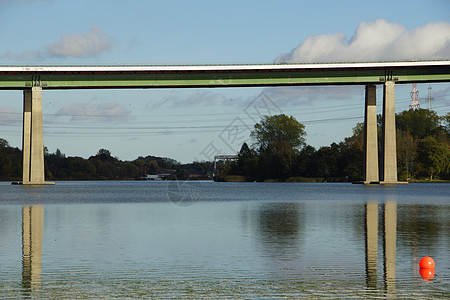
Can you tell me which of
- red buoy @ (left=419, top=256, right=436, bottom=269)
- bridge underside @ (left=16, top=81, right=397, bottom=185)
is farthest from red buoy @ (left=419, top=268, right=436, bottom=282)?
bridge underside @ (left=16, top=81, right=397, bottom=185)

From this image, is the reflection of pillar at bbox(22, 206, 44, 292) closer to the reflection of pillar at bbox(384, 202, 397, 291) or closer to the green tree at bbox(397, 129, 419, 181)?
the reflection of pillar at bbox(384, 202, 397, 291)

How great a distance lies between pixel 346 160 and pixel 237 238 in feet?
402

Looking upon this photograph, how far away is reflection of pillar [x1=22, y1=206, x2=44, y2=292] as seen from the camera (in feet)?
44.5

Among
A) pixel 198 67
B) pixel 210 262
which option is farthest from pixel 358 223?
pixel 198 67

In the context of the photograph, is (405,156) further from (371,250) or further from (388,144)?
(371,250)

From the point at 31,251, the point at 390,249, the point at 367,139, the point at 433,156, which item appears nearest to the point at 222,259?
the point at 390,249

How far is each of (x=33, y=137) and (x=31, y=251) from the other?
7119 centimetres

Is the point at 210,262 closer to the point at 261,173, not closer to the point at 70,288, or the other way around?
the point at 70,288

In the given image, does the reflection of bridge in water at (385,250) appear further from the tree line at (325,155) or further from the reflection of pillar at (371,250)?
the tree line at (325,155)

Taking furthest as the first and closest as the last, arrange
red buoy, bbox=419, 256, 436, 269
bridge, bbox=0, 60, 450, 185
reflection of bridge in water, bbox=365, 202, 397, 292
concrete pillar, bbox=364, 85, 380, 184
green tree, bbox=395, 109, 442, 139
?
green tree, bbox=395, 109, 442, 139, concrete pillar, bbox=364, 85, 380, 184, bridge, bbox=0, 60, 450, 185, red buoy, bbox=419, 256, 436, 269, reflection of bridge in water, bbox=365, 202, 397, 292

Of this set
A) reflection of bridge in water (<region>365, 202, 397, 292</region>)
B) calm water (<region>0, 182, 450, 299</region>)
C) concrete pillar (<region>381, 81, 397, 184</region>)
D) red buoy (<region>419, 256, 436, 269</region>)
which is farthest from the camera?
concrete pillar (<region>381, 81, 397, 184</region>)

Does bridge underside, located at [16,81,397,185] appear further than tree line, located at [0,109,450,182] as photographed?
No

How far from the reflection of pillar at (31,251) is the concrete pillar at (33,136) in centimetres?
5768

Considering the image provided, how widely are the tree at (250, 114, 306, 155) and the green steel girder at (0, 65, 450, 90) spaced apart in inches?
2937
